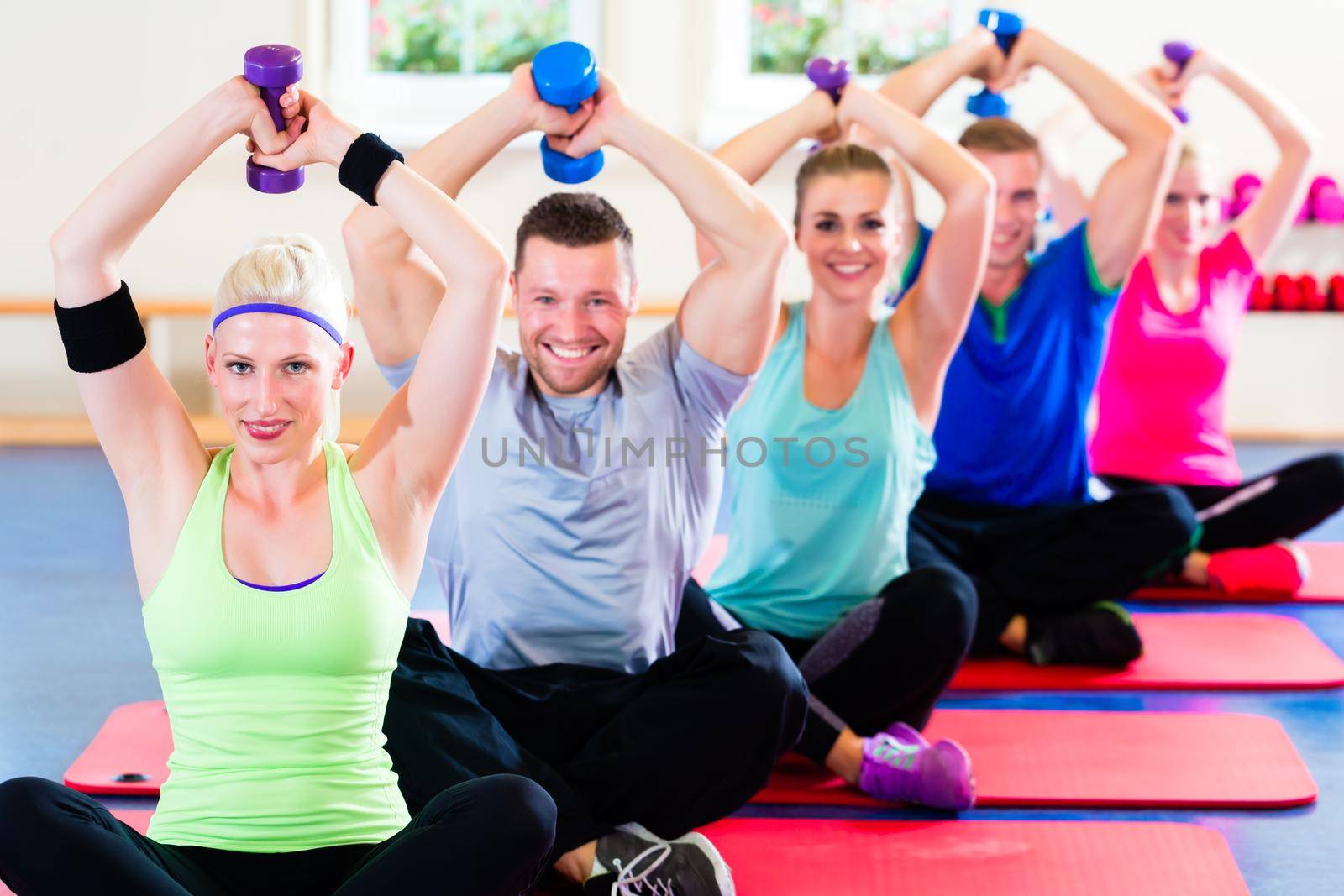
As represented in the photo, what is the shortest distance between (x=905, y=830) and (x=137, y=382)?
4.27ft

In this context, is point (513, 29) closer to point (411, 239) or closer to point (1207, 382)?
point (1207, 382)

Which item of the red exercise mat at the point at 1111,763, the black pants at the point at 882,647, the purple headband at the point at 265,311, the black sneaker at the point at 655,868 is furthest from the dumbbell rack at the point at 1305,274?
the purple headband at the point at 265,311

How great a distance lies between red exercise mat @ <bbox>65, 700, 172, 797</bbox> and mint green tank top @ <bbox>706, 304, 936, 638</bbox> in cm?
99

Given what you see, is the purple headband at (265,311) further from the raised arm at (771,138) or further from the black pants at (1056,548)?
the black pants at (1056,548)

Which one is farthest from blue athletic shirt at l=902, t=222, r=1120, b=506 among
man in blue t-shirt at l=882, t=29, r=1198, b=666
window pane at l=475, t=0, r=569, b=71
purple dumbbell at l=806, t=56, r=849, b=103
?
window pane at l=475, t=0, r=569, b=71

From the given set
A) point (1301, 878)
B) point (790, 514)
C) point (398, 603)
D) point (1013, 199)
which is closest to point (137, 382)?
point (398, 603)

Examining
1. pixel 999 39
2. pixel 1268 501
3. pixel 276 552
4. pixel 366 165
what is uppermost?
pixel 999 39

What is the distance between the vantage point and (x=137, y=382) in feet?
5.72

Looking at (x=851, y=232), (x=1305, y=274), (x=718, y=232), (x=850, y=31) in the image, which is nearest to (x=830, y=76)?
(x=851, y=232)

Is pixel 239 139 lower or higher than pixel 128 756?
higher

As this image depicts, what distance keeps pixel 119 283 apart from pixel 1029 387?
6.43 ft

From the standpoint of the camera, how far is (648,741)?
2.09 m

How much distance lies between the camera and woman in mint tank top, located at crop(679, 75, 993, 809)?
2.54m

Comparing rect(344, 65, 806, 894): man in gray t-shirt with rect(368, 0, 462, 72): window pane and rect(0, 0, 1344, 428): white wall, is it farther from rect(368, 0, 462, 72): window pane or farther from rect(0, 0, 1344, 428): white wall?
rect(368, 0, 462, 72): window pane
